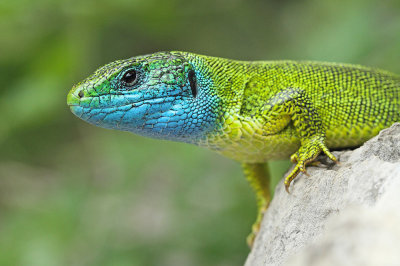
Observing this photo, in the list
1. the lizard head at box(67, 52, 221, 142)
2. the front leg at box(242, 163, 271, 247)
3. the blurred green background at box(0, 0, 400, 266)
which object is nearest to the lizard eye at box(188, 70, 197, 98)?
the lizard head at box(67, 52, 221, 142)

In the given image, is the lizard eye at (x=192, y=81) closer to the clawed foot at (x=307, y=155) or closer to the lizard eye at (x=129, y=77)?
the lizard eye at (x=129, y=77)

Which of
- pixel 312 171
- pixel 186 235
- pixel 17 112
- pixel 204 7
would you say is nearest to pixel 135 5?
pixel 204 7

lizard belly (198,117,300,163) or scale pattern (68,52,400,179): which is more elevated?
scale pattern (68,52,400,179)

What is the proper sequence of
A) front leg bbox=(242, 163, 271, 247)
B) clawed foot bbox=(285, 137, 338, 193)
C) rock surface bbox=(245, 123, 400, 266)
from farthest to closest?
front leg bbox=(242, 163, 271, 247)
clawed foot bbox=(285, 137, 338, 193)
rock surface bbox=(245, 123, 400, 266)

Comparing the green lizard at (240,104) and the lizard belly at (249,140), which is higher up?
the green lizard at (240,104)

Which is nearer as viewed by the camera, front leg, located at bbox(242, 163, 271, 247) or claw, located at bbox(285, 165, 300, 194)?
claw, located at bbox(285, 165, 300, 194)

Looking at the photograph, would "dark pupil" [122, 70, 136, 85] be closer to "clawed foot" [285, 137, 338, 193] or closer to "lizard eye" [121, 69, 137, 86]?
"lizard eye" [121, 69, 137, 86]

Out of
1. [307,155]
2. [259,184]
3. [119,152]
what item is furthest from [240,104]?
[119,152]

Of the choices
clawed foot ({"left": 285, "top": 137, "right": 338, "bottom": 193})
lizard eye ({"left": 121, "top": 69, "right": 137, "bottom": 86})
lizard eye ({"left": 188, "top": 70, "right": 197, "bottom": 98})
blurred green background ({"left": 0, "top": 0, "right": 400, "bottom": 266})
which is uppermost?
lizard eye ({"left": 121, "top": 69, "right": 137, "bottom": 86})

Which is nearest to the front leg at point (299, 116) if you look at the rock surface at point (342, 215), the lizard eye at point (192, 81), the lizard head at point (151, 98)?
the rock surface at point (342, 215)
